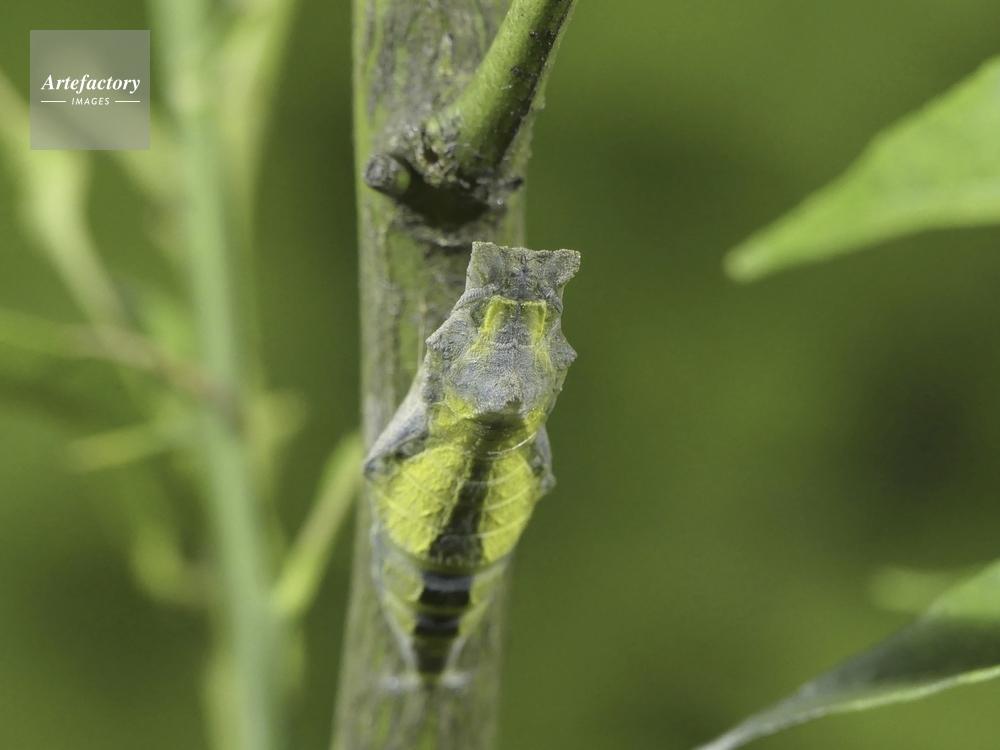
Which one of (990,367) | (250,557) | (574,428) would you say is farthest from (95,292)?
(990,367)

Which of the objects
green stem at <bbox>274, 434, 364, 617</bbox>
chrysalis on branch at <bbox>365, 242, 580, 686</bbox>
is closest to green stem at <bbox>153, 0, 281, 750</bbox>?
green stem at <bbox>274, 434, 364, 617</bbox>

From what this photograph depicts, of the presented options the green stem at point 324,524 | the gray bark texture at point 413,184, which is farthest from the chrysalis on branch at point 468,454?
the green stem at point 324,524

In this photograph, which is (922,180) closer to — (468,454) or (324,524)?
(468,454)

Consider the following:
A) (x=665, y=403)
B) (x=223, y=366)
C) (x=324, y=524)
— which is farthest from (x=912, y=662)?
(x=665, y=403)

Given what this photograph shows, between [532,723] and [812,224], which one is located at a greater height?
[812,224]

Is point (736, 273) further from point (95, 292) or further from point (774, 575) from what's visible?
point (774, 575)

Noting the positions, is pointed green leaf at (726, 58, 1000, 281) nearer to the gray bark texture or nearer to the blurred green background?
the gray bark texture

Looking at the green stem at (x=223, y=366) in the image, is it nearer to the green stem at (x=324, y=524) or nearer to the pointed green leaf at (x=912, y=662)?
the green stem at (x=324, y=524)
